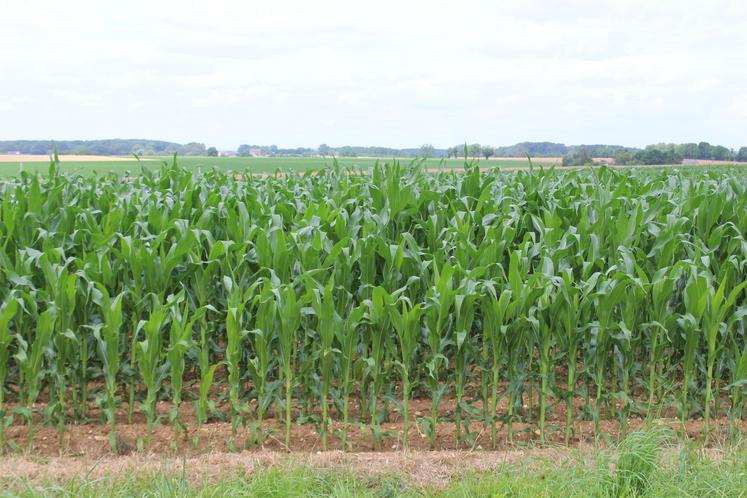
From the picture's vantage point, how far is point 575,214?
273 inches

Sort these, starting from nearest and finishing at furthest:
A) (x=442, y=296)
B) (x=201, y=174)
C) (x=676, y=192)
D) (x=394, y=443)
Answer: (x=442, y=296)
(x=394, y=443)
(x=676, y=192)
(x=201, y=174)

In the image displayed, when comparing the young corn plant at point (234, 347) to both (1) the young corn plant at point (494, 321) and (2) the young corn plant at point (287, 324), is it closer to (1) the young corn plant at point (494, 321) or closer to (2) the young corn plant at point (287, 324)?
(2) the young corn plant at point (287, 324)

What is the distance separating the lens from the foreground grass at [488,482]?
382 cm

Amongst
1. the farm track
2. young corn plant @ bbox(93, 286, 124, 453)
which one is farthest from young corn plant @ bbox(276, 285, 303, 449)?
young corn plant @ bbox(93, 286, 124, 453)

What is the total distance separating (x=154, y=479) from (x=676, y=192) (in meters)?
6.61

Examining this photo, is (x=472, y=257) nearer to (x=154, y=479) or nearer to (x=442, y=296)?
(x=442, y=296)

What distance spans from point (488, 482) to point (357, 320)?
4.16 feet

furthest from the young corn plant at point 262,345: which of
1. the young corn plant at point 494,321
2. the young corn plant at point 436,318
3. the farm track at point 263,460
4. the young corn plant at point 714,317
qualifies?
the young corn plant at point 714,317

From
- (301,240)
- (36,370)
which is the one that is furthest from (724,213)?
(36,370)

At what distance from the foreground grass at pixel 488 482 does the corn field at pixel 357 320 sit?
66cm

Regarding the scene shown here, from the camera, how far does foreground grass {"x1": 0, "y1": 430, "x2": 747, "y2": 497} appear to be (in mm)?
3818

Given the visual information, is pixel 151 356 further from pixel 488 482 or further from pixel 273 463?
pixel 488 482

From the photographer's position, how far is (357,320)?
→ 4.64m

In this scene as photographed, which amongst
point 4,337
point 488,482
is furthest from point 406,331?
point 4,337
